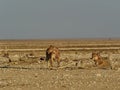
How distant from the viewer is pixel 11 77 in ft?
74.4

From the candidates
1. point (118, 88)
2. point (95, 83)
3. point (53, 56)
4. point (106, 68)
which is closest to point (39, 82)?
point (95, 83)

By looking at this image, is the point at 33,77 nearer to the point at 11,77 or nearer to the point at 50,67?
the point at 11,77

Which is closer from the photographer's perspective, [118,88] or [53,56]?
[118,88]

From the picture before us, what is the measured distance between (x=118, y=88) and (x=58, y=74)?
600 centimetres

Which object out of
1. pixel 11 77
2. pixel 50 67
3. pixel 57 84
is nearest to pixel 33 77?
pixel 11 77

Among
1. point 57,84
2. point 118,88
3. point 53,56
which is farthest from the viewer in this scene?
point 53,56

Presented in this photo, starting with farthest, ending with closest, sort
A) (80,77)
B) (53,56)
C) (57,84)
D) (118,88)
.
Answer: (53,56) < (80,77) < (57,84) < (118,88)

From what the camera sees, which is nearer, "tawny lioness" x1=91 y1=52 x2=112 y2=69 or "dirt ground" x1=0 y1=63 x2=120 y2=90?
"dirt ground" x1=0 y1=63 x2=120 y2=90

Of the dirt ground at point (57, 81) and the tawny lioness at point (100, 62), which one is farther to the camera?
the tawny lioness at point (100, 62)

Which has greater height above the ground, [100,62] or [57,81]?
[100,62]

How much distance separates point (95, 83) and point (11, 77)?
459 cm

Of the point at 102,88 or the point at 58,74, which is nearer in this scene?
the point at 102,88

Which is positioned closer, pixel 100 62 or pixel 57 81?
pixel 57 81

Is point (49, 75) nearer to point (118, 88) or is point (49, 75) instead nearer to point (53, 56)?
point (53, 56)
